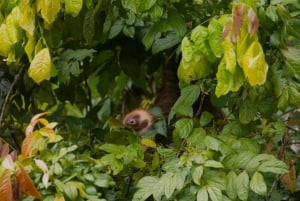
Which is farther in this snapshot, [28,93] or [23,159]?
[28,93]

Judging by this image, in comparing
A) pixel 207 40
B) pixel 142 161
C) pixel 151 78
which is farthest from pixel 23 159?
pixel 151 78

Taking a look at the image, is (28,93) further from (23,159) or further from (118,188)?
(23,159)

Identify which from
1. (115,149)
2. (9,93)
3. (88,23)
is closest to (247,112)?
(115,149)

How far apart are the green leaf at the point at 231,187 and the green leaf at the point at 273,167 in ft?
0.20

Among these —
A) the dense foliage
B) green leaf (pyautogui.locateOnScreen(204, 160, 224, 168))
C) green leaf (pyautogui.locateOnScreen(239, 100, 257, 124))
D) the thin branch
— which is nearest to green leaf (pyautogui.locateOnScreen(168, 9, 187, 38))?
the dense foliage

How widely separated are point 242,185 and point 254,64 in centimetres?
34

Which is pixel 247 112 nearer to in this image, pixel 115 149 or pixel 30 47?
pixel 115 149

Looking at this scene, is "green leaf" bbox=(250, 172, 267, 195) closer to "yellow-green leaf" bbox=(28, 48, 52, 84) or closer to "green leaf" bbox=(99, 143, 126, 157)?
"green leaf" bbox=(99, 143, 126, 157)

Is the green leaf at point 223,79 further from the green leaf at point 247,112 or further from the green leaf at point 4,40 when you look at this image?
the green leaf at point 4,40

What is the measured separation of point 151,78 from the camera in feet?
8.89

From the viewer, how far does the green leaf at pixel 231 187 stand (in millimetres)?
1406

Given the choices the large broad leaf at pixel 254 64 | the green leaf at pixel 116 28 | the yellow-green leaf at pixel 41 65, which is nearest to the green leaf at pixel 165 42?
the green leaf at pixel 116 28

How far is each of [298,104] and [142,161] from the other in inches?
17.5

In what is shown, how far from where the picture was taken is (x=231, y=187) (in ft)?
4.63
